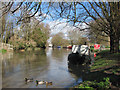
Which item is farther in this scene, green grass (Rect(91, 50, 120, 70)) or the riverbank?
green grass (Rect(91, 50, 120, 70))

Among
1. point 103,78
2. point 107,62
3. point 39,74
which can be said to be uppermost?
point 107,62

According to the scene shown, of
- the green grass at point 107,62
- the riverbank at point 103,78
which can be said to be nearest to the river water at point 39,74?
the riverbank at point 103,78

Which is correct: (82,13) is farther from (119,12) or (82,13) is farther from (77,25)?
(119,12)

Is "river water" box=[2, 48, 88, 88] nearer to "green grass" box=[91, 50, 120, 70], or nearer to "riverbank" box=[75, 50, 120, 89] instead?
"riverbank" box=[75, 50, 120, 89]

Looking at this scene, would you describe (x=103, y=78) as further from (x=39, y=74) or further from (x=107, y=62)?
(x=107, y=62)

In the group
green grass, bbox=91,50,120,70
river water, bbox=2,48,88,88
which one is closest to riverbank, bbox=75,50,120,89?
green grass, bbox=91,50,120,70

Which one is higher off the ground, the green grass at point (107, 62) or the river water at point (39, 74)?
the green grass at point (107, 62)

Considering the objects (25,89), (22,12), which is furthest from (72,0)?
(25,89)

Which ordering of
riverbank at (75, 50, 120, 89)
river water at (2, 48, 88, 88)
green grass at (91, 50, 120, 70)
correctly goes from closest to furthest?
riverbank at (75, 50, 120, 89)
river water at (2, 48, 88, 88)
green grass at (91, 50, 120, 70)

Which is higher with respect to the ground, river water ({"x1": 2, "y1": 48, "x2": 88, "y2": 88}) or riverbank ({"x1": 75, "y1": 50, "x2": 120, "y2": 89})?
riverbank ({"x1": 75, "y1": 50, "x2": 120, "y2": 89})

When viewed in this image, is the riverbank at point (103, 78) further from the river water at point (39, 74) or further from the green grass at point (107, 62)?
the river water at point (39, 74)

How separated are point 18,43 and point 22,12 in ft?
129

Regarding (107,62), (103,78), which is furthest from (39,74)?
(107,62)

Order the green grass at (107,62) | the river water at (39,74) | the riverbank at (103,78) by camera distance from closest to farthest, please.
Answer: the riverbank at (103,78) < the river water at (39,74) < the green grass at (107,62)
